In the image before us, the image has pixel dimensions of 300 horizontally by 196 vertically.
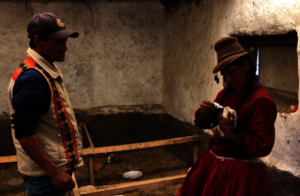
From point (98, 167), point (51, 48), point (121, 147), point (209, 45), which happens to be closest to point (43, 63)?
point (51, 48)

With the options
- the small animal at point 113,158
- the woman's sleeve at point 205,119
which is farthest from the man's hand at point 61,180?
the small animal at point 113,158

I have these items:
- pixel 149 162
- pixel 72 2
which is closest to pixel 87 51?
pixel 72 2

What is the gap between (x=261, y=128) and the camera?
5.18 ft

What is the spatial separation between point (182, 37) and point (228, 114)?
2.99m

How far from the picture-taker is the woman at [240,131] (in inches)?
63.2

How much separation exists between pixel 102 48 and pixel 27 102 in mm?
3622

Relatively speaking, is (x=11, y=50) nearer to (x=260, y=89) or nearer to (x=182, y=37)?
(x=182, y=37)

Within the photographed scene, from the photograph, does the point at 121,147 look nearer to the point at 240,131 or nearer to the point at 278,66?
the point at 240,131

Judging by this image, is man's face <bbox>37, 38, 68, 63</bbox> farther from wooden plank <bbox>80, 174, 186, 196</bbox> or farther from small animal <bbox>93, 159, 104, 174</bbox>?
small animal <bbox>93, 159, 104, 174</bbox>

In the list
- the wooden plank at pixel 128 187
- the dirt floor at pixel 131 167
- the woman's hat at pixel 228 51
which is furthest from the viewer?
the dirt floor at pixel 131 167

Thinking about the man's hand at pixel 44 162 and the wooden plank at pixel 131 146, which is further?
the wooden plank at pixel 131 146

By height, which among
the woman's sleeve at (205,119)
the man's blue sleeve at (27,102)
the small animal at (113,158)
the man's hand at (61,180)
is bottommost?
the small animal at (113,158)

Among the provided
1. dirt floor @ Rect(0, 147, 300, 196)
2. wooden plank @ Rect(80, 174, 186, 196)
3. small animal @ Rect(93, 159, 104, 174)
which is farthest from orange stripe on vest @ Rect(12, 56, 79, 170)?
small animal @ Rect(93, 159, 104, 174)

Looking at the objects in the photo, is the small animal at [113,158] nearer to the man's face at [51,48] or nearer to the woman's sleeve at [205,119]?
the woman's sleeve at [205,119]
